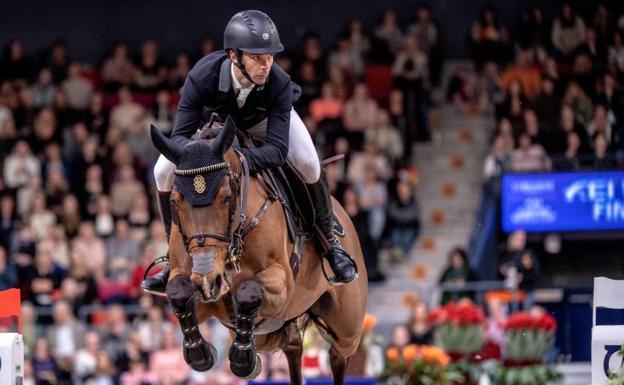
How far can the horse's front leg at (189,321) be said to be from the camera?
8234 millimetres

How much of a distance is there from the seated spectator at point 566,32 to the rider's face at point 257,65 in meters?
12.0

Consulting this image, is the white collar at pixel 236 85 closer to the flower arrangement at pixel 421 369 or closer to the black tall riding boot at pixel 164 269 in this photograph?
the black tall riding boot at pixel 164 269

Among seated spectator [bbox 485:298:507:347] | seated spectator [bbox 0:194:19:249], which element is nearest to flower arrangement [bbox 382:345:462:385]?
seated spectator [bbox 485:298:507:347]

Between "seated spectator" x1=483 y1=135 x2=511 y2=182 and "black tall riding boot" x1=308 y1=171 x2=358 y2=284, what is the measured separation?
8.18 metres

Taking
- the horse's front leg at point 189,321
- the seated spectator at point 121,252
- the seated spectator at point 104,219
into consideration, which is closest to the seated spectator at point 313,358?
the seated spectator at point 121,252

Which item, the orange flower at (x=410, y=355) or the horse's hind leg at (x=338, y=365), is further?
the orange flower at (x=410, y=355)

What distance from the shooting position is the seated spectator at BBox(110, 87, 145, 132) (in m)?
19.7

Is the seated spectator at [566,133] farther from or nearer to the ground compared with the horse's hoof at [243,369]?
farther from the ground

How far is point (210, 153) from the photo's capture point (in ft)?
26.3

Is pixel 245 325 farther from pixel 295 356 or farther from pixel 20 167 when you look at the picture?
pixel 20 167

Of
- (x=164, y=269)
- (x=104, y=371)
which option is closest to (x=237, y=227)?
(x=164, y=269)

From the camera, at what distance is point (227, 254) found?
8094mm

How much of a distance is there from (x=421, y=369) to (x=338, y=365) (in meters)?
1.07

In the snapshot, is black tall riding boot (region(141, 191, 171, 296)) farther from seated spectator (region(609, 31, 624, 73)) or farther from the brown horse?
seated spectator (region(609, 31, 624, 73))
